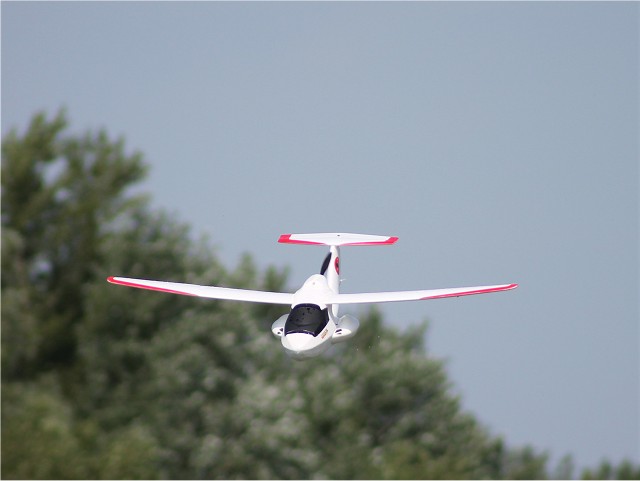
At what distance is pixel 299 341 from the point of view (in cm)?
1750

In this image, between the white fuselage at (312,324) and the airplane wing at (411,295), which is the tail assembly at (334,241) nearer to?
the white fuselage at (312,324)

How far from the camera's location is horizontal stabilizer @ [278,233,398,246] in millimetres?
22161

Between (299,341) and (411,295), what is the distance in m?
2.05

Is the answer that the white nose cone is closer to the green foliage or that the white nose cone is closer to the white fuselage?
the white fuselage

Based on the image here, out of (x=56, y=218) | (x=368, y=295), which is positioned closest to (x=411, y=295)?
(x=368, y=295)

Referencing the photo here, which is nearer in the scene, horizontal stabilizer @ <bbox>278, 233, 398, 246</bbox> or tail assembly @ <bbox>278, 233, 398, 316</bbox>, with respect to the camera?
tail assembly @ <bbox>278, 233, 398, 316</bbox>

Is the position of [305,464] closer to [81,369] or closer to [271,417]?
[271,417]

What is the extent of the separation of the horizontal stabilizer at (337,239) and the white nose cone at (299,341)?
14.8 feet

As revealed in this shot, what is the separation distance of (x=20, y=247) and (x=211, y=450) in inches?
565

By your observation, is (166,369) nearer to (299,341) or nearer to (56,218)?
(56,218)

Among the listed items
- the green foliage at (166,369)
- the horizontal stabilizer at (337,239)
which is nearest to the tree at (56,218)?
the green foliage at (166,369)

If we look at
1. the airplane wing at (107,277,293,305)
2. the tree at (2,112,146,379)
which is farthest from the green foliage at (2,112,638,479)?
the airplane wing at (107,277,293,305)

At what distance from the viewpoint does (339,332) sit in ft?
60.6

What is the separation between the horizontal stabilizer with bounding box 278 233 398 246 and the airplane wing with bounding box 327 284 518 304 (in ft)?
11.6
